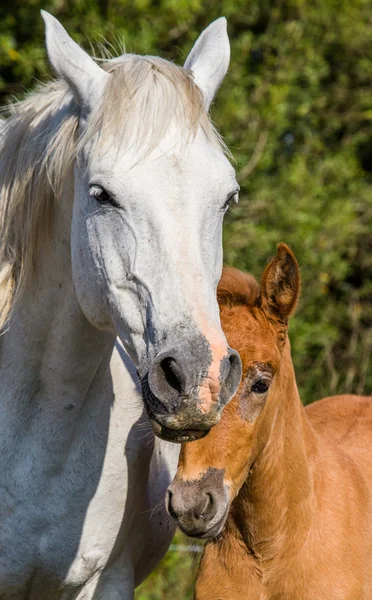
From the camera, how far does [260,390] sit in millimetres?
2771

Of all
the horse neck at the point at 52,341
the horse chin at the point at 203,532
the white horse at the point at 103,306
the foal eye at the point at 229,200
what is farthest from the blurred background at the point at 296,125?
the foal eye at the point at 229,200

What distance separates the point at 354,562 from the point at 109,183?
5.27 ft

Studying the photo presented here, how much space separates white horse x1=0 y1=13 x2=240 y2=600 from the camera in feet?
6.71

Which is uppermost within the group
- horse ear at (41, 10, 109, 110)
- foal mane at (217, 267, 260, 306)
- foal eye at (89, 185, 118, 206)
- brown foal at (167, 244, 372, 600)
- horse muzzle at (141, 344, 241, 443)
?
horse ear at (41, 10, 109, 110)

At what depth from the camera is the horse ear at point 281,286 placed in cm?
279

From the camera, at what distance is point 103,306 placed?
2.26 m

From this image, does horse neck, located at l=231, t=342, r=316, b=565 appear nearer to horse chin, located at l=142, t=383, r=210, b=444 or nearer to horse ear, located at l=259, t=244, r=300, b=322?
horse ear, located at l=259, t=244, r=300, b=322

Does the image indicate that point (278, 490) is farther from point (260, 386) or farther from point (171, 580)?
point (171, 580)

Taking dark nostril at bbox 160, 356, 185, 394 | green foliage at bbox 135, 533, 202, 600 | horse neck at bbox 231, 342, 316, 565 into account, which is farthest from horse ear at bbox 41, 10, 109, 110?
green foliage at bbox 135, 533, 202, 600

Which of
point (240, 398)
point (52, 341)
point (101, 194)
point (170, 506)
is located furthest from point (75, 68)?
point (170, 506)

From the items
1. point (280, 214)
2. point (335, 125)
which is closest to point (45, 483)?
point (280, 214)

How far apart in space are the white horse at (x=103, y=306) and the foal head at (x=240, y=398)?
0.27m

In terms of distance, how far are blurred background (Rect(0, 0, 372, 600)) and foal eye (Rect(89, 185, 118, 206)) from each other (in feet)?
11.6

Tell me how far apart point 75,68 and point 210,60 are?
439 mm
